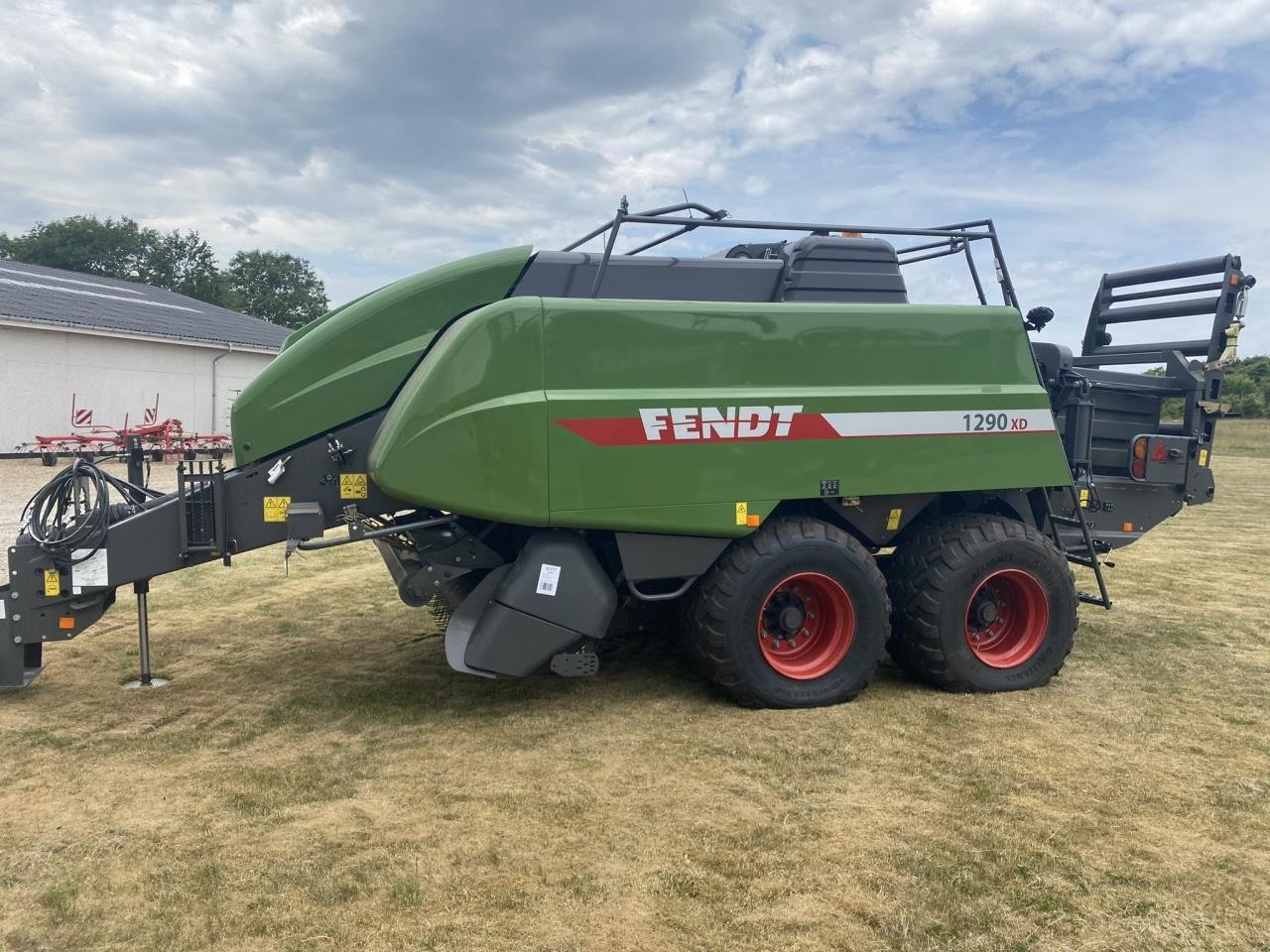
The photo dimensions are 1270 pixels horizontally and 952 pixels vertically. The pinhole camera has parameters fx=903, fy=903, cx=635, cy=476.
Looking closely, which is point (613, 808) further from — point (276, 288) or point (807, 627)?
point (276, 288)

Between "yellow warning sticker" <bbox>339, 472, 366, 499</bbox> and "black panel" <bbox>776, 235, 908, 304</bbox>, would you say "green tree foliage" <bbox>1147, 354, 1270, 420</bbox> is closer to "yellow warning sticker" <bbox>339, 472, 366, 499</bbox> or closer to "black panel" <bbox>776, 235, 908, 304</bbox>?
"black panel" <bbox>776, 235, 908, 304</bbox>

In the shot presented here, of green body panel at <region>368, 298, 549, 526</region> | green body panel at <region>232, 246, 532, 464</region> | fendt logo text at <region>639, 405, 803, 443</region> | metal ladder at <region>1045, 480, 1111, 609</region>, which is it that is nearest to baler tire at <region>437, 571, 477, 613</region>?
green body panel at <region>368, 298, 549, 526</region>

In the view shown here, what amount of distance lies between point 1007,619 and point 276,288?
2117 inches

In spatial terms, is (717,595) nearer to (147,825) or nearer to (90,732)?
(147,825)

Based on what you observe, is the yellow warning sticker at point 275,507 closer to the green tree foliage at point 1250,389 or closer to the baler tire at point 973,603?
the baler tire at point 973,603

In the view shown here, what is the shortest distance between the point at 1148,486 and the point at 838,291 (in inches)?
103

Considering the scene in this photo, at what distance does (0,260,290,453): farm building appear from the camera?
19.0 m

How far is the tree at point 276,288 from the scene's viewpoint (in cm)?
5091

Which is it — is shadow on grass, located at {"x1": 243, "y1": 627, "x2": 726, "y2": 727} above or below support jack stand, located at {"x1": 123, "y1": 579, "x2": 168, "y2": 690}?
below

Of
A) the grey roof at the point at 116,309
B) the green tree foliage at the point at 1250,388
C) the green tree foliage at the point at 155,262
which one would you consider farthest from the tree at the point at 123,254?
the green tree foliage at the point at 1250,388

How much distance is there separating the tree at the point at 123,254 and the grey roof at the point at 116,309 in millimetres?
21271

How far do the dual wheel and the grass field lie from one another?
0.51ft

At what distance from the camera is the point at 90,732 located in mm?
4074

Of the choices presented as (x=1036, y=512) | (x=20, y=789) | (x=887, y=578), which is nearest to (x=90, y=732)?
(x=20, y=789)
